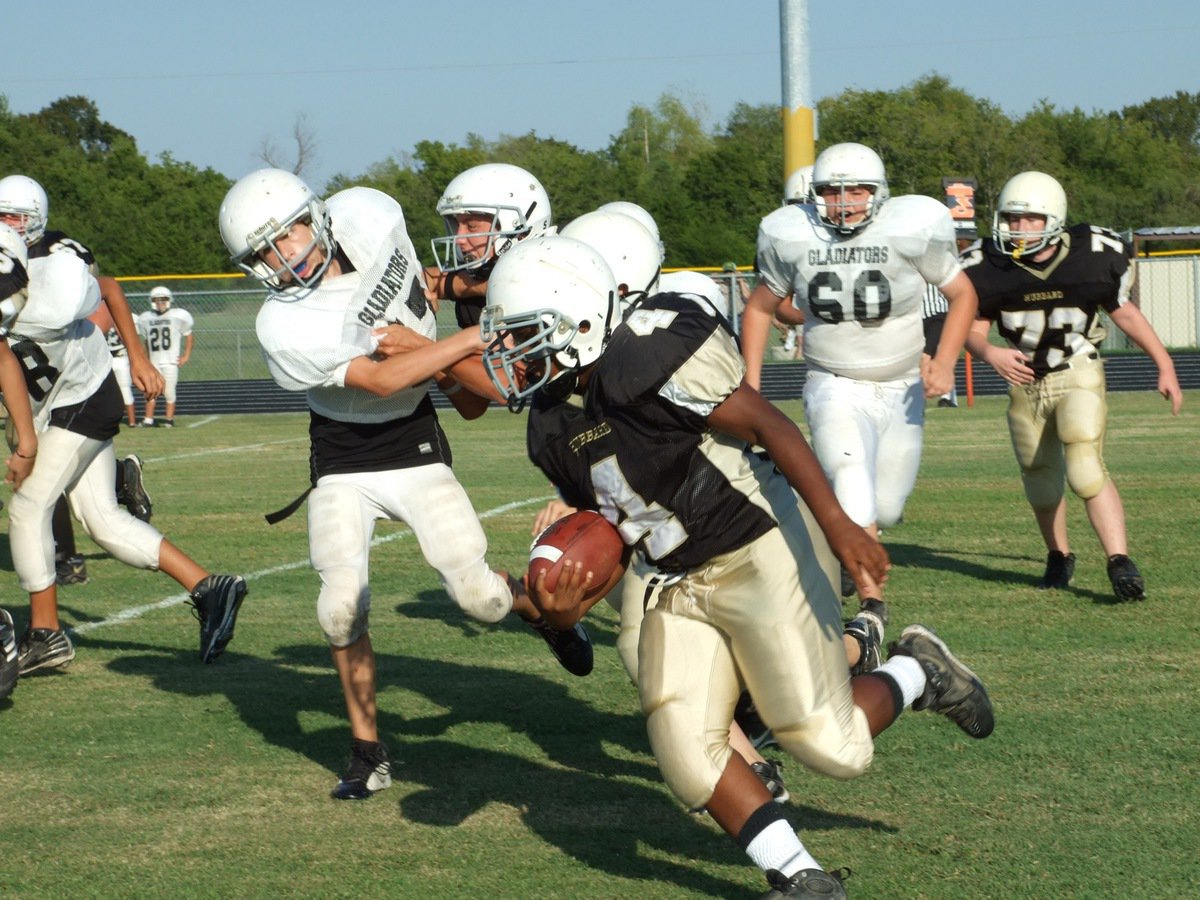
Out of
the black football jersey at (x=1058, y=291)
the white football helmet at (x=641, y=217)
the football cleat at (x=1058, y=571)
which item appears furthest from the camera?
the football cleat at (x=1058, y=571)

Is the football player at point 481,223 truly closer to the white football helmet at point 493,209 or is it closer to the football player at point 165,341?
the white football helmet at point 493,209

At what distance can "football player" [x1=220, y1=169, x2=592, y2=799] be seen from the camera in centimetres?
414

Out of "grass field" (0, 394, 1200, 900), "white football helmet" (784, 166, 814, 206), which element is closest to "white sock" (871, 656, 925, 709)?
"grass field" (0, 394, 1200, 900)

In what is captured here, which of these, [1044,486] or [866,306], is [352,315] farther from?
[1044,486]

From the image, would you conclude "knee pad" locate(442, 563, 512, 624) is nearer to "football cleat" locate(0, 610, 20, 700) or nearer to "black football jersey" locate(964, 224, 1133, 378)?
"football cleat" locate(0, 610, 20, 700)

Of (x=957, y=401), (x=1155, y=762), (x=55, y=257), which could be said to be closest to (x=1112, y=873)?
(x=1155, y=762)

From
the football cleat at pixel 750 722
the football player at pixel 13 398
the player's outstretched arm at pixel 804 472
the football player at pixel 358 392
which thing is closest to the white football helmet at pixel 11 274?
the football player at pixel 13 398

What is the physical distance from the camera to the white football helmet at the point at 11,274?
5371mm

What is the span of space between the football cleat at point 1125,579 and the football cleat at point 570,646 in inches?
102

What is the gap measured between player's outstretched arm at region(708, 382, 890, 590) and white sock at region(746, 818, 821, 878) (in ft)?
1.72

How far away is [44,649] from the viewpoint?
5570 mm

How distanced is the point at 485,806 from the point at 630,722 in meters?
0.85

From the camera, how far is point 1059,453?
6.73 metres

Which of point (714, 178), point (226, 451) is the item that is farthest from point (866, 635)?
point (714, 178)
